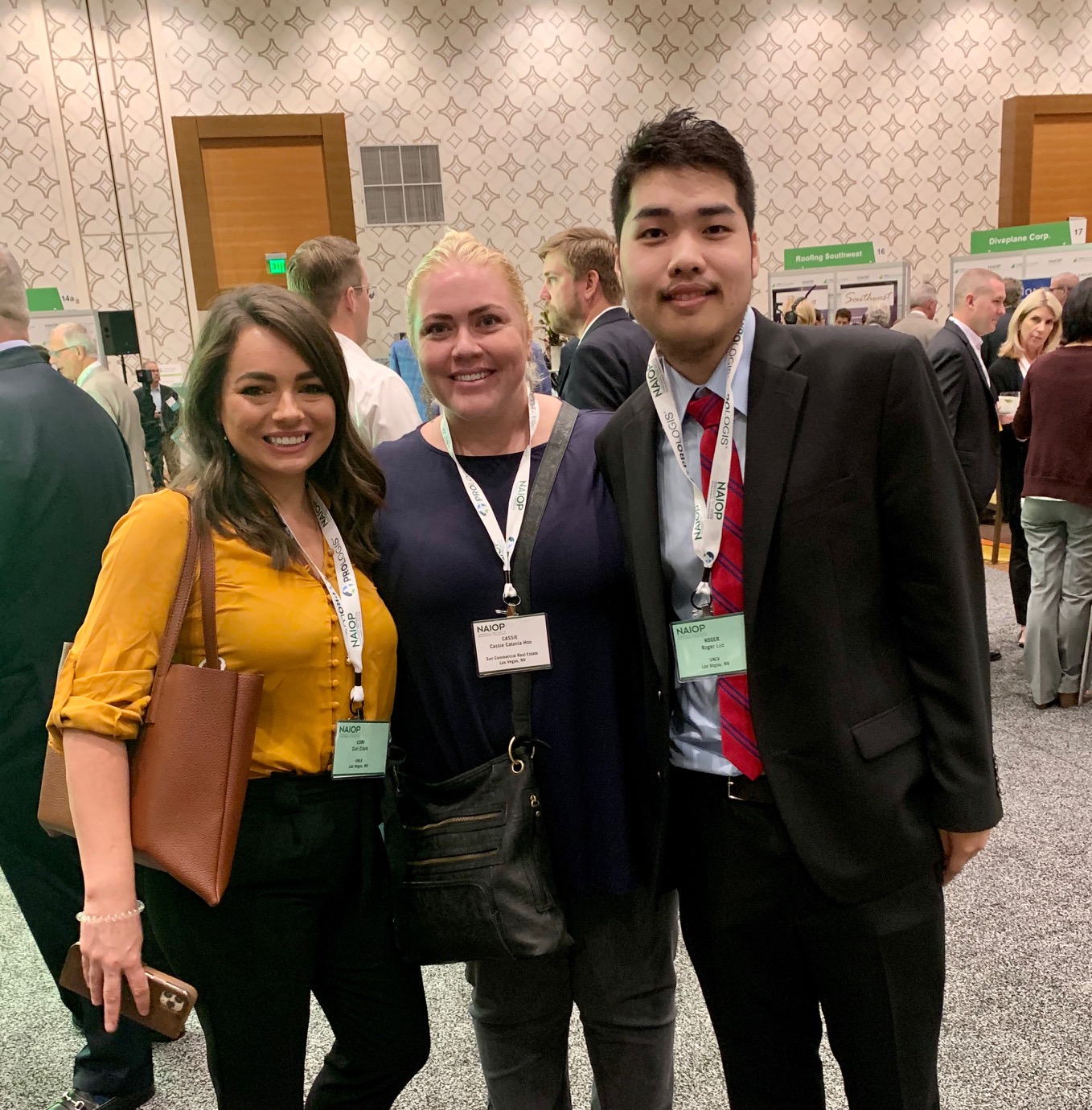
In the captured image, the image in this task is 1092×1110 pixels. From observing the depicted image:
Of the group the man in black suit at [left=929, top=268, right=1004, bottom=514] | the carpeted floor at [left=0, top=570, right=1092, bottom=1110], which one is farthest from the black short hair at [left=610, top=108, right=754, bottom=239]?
the man in black suit at [left=929, top=268, right=1004, bottom=514]

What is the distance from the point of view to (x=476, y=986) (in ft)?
5.18

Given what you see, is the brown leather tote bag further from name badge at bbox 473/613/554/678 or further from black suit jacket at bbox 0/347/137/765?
black suit jacket at bbox 0/347/137/765

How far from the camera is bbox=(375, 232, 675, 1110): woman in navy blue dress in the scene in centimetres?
144

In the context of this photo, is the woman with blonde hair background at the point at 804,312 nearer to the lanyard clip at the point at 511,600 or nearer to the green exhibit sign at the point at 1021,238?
the green exhibit sign at the point at 1021,238

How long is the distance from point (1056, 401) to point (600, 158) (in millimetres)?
4887

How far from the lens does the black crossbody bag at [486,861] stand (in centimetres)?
138

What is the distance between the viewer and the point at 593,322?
10.9 ft

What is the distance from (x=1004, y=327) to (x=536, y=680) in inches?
259

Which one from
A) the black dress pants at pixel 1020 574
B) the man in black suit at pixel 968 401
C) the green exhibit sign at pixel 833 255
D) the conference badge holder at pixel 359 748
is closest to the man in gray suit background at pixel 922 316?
the green exhibit sign at pixel 833 255

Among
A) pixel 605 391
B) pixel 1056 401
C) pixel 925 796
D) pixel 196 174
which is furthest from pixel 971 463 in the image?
A: pixel 196 174

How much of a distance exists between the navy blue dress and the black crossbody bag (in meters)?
0.03

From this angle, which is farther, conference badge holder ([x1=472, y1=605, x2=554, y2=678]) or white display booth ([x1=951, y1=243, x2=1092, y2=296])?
white display booth ([x1=951, y1=243, x2=1092, y2=296])

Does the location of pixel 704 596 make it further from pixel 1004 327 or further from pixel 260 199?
pixel 260 199

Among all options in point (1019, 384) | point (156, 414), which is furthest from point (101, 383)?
point (1019, 384)
